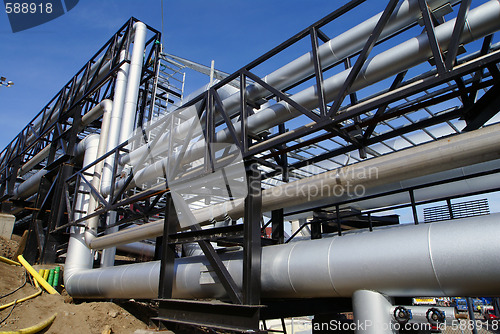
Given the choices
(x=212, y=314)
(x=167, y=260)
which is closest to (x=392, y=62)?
(x=212, y=314)

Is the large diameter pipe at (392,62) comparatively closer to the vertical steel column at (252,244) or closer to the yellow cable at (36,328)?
Result: the vertical steel column at (252,244)

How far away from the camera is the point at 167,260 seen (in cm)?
564

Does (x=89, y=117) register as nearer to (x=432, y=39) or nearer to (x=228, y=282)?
(x=228, y=282)

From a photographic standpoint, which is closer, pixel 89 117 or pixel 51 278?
pixel 51 278

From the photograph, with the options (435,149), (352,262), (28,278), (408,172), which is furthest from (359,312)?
(28,278)

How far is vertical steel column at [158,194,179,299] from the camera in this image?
18.0ft

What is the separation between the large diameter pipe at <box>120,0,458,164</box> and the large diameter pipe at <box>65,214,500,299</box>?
8.43 feet

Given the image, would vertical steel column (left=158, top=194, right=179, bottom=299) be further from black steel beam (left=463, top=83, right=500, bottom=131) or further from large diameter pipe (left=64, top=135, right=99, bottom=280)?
large diameter pipe (left=64, top=135, right=99, bottom=280)

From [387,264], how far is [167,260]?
347cm

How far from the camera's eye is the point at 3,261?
33.2 ft

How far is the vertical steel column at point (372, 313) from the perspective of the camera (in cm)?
353

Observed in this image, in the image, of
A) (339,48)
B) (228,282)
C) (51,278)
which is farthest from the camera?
(51,278)
